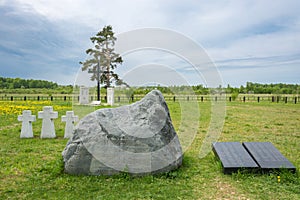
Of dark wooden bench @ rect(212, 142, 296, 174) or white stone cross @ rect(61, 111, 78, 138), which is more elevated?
white stone cross @ rect(61, 111, 78, 138)

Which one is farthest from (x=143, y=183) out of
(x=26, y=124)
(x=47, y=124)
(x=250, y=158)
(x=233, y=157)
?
(x=26, y=124)

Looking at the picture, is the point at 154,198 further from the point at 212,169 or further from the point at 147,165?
the point at 212,169

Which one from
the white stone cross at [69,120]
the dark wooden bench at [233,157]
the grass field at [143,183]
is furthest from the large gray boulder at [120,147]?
the white stone cross at [69,120]

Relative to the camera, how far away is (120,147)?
535 centimetres

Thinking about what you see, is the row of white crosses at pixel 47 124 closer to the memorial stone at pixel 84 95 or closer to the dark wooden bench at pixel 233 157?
the dark wooden bench at pixel 233 157

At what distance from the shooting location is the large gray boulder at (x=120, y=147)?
5.35 metres

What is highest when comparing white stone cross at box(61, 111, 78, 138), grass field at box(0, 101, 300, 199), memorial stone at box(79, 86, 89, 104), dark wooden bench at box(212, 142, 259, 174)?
memorial stone at box(79, 86, 89, 104)

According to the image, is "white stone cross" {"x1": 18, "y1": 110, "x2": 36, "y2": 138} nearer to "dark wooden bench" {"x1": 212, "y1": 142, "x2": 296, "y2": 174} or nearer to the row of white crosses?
the row of white crosses

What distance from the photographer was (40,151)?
7.42m

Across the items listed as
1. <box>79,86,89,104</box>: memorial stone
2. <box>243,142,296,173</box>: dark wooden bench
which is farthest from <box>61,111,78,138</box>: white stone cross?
<box>79,86,89,104</box>: memorial stone

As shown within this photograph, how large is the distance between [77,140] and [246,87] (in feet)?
303

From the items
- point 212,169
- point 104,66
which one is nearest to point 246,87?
point 104,66

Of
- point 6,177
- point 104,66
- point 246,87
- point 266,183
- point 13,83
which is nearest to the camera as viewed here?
point 266,183

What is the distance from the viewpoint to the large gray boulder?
535 centimetres
